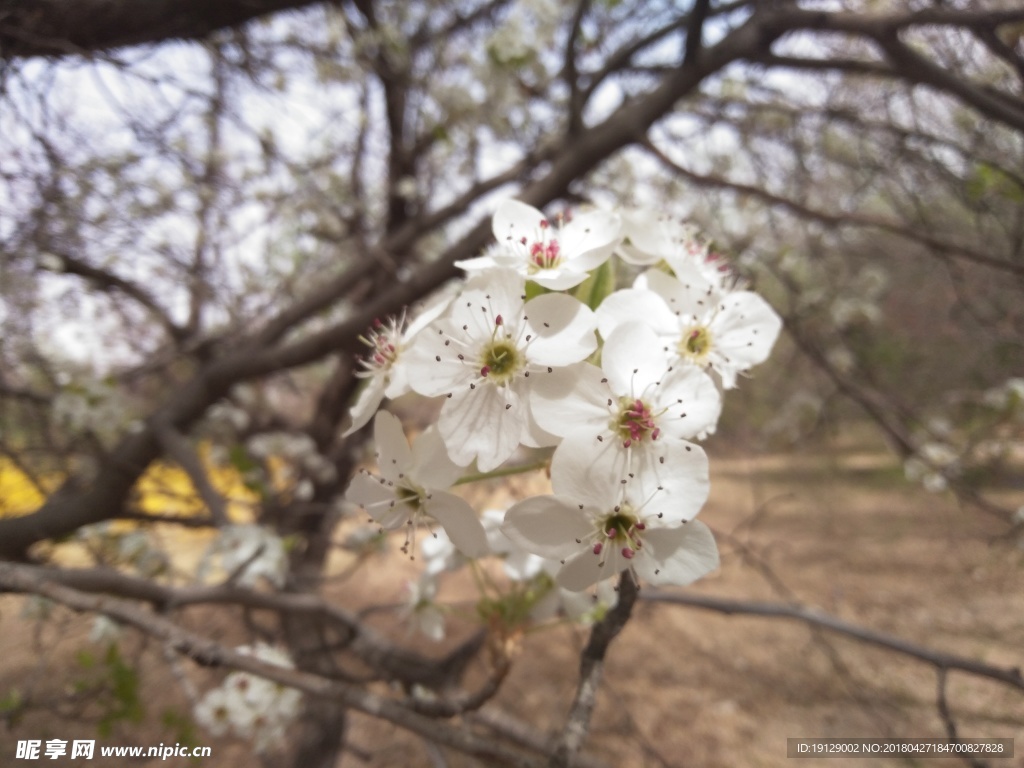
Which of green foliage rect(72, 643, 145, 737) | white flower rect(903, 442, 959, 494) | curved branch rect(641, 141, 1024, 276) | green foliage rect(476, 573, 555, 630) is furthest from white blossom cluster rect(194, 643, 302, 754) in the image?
white flower rect(903, 442, 959, 494)

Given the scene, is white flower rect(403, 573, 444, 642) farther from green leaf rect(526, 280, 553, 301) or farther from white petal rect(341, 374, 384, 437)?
green leaf rect(526, 280, 553, 301)

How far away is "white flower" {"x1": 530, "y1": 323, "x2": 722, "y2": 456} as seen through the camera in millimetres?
591

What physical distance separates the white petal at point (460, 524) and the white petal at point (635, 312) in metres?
0.27

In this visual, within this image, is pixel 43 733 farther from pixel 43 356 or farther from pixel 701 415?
pixel 701 415

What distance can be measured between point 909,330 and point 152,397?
531 cm

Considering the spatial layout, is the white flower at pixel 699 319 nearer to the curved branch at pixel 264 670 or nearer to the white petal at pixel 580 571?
the white petal at pixel 580 571

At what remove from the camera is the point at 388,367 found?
769mm

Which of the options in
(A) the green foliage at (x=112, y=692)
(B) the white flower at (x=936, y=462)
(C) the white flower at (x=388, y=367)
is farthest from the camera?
(B) the white flower at (x=936, y=462)

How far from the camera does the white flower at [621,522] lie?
0.58 meters

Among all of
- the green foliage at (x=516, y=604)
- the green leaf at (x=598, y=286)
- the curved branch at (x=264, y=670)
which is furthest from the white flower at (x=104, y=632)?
the green leaf at (x=598, y=286)

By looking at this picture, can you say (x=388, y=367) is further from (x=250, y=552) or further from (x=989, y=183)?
(x=989, y=183)

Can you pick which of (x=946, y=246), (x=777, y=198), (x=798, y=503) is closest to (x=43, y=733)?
(x=777, y=198)

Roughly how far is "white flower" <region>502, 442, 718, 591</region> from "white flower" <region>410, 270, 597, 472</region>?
72mm

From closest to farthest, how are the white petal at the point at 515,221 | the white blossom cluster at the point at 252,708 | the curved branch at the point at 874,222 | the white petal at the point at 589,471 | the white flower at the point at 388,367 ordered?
1. the white petal at the point at 589,471
2. the white flower at the point at 388,367
3. the white petal at the point at 515,221
4. the white blossom cluster at the point at 252,708
5. the curved branch at the point at 874,222
